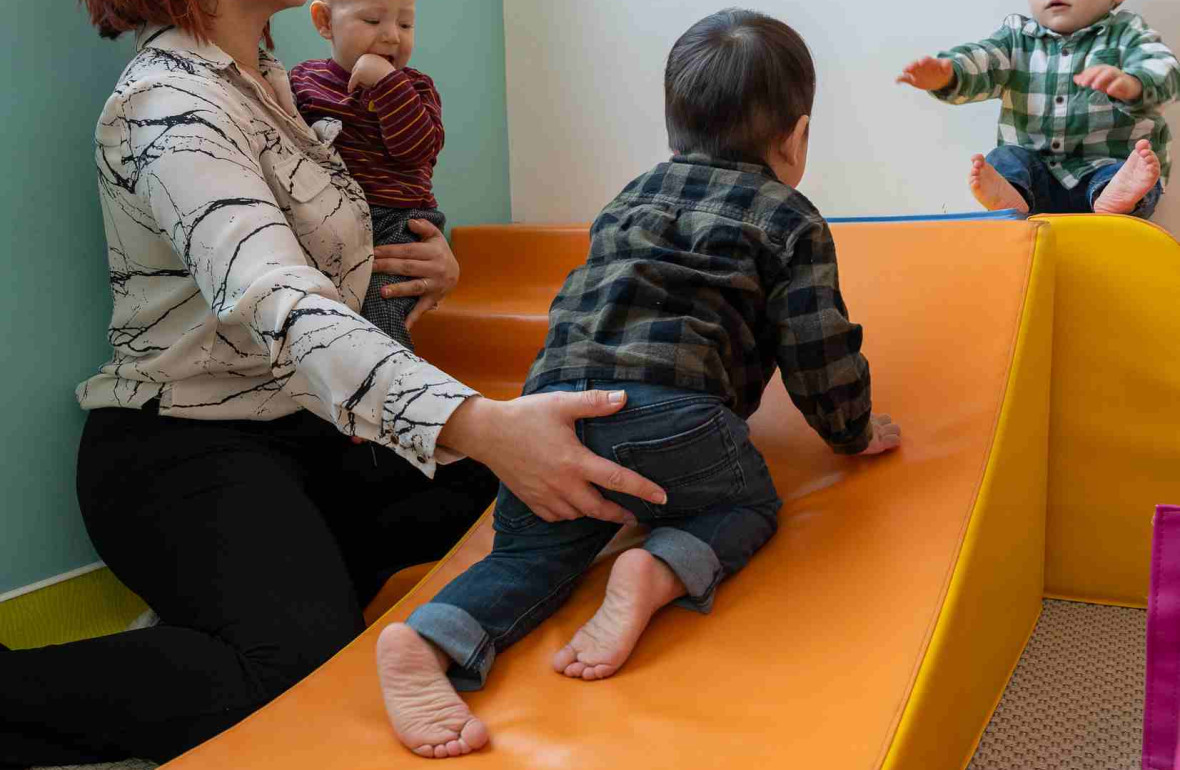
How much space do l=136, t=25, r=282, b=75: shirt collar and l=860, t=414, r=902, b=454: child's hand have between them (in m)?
0.98

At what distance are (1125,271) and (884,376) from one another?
0.38 meters

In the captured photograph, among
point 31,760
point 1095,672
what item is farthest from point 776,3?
point 31,760

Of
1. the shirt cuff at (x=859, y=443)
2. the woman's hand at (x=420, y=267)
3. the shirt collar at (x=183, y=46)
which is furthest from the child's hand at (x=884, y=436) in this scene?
the shirt collar at (x=183, y=46)

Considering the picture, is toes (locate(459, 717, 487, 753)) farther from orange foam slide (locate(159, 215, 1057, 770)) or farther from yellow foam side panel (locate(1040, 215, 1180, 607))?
yellow foam side panel (locate(1040, 215, 1180, 607))

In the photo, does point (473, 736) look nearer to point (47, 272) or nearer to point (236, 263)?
point (236, 263)

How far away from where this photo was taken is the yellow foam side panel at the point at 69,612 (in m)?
1.43

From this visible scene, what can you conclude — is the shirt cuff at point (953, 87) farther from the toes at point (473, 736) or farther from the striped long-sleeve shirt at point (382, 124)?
the toes at point (473, 736)

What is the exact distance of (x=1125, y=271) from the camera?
1.39m

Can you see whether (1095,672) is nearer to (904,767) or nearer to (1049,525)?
(1049,525)

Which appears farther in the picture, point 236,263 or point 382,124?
point 382,124

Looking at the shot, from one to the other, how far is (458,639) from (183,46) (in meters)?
0.86

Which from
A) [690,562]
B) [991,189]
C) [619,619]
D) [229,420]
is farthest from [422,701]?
[991,189]

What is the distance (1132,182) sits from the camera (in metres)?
1.58

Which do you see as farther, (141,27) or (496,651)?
(141,27)
